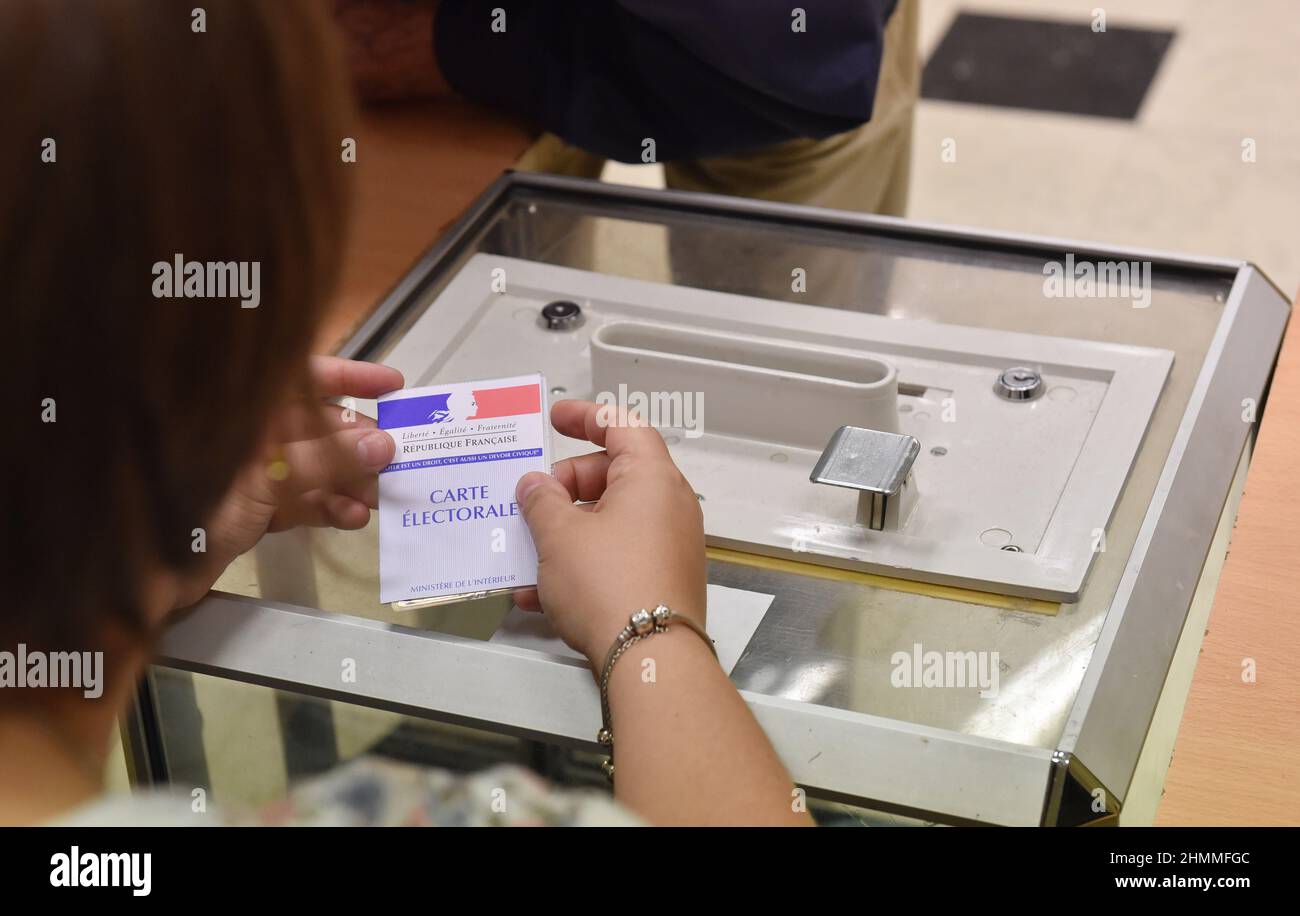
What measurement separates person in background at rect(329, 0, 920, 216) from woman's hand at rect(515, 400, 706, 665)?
1.80 ft

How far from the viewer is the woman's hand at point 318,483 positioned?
2.81 ft

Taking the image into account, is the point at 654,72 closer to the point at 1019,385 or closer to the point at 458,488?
the point at 1019,385

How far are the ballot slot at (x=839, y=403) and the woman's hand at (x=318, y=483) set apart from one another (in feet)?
0.44

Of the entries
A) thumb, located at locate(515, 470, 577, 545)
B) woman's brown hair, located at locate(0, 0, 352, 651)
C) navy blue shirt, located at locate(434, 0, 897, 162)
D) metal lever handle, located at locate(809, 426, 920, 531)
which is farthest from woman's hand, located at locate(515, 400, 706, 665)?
navy blue shirt, located at locate(434, 0, 897, 162)

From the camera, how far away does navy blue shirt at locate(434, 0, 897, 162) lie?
Answer: 1.27 m

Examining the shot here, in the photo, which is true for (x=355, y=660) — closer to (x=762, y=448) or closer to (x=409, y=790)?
(x=409, y=790)

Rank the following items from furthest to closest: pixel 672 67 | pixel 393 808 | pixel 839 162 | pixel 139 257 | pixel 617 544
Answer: pixel 839 162 → pixel 672 67 → pixel 617 544 → pixel 393 808 → pixel 139 257

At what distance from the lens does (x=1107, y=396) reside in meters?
1.02

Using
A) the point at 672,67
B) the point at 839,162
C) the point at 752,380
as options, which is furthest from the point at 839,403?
the point at 839,162

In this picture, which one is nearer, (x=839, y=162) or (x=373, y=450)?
(x=373, y=450)

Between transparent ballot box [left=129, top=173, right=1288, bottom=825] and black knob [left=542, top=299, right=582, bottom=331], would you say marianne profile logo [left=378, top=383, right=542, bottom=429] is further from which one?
black knob [left=542, top=299, right=582, bottom=331]

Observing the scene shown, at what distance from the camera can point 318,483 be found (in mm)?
905

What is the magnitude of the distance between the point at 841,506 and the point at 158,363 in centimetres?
51

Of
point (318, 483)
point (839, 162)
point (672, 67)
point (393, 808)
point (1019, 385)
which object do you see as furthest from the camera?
point (839, 162)
